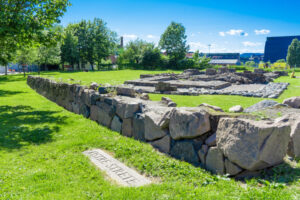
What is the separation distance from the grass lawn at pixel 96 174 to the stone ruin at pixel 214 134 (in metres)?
0.19

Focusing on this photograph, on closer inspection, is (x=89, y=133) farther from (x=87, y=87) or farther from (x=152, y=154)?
(x=87, y=87)

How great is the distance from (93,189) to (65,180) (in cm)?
54

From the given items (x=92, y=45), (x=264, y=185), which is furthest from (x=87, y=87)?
(x=92, y=45)

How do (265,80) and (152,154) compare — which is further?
(265,80)

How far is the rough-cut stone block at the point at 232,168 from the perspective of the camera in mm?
3121

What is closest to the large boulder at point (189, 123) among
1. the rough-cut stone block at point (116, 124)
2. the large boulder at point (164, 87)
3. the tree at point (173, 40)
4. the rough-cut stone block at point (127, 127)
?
the rough-cut stone block at point (127, 127)

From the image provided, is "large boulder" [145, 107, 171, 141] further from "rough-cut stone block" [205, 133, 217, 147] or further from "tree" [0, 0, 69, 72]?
"tree" [0, 0, 69, 72]

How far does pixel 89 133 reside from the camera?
5633 mm

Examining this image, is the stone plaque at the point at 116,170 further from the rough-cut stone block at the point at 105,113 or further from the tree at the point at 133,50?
the tree at the point at 133,50

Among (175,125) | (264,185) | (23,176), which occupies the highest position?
(175,125)

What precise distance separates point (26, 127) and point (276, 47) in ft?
483

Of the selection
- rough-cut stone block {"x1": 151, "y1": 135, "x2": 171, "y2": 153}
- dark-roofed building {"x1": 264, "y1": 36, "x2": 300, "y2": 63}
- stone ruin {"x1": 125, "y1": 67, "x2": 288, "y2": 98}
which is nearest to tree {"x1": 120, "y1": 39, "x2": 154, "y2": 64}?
stone ruin {"x1": 125, "y1": 67, "x2": 288, "y2": 98}

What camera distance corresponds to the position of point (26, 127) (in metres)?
6.37

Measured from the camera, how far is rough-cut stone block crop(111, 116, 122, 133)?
555 centimetres
